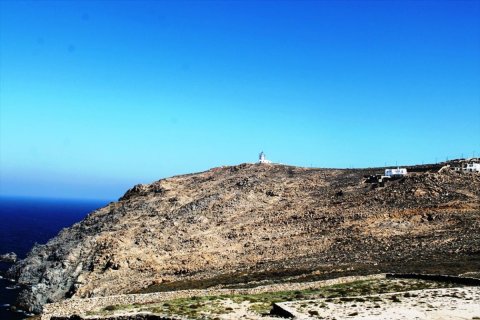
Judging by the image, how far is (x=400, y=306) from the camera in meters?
28.3

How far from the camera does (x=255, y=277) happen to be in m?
48.1

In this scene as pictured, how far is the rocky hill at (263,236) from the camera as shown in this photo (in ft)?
172

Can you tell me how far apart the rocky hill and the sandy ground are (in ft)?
36.0

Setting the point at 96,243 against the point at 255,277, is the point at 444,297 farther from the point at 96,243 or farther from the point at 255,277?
the point at 96,243

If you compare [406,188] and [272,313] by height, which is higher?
[406,188]

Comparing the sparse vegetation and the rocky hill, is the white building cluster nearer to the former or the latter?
the rocky hill

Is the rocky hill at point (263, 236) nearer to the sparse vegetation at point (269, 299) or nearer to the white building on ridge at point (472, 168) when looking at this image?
the white building on ridge at point (472, 168)

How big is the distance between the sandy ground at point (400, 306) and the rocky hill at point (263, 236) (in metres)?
11.0

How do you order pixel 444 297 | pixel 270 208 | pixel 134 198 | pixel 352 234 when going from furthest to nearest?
1. pixel 134 198
2. pixel 270 208
3. pixel 352 234
4. pixel 444 297

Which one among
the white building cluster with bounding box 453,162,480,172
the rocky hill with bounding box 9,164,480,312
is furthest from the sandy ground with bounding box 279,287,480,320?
the white building cluster with bounding box 453,162,480,172

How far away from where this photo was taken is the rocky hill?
52500mm

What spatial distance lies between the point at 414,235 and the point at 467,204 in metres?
10.3

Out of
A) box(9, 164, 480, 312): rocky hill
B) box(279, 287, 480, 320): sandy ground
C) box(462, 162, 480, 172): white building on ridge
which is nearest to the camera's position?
box(279, 287, 480, 320): sandy ground

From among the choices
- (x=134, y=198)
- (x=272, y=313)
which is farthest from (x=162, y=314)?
(x=134, y=198)
